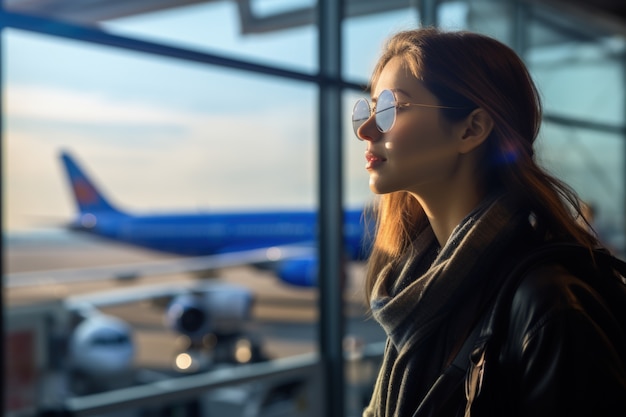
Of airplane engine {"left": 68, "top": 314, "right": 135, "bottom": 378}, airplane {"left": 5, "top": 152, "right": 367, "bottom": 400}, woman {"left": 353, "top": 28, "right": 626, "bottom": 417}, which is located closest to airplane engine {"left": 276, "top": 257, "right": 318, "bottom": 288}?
airplane {"left": 5, "top": 152, "right": 367, "bottom": 400}

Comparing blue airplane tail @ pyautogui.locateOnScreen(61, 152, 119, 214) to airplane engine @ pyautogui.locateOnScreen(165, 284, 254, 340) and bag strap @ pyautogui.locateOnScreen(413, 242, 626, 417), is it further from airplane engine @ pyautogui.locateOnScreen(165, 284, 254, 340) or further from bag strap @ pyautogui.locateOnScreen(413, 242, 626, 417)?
bag strap @ pyautogui.locateOnScreen(413, 242, 626, 417)

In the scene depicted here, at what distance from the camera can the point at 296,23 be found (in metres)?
3.80

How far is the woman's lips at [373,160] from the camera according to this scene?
841 millimetres

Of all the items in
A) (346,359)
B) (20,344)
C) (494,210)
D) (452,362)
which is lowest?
(346,359)

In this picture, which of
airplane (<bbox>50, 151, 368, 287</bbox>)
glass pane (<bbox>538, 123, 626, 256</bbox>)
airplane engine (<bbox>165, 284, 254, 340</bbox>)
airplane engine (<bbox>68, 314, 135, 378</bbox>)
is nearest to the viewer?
glass pane (<bbox>538, 123, 626, 256</bbox>)

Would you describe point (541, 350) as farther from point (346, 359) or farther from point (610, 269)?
point (346, 359)

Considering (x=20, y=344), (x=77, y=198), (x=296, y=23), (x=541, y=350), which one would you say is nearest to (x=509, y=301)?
(x=541, y=350)

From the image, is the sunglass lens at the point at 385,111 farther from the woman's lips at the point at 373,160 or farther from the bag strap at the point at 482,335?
the bag strap at the point at 482,335

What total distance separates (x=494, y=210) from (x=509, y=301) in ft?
0.41

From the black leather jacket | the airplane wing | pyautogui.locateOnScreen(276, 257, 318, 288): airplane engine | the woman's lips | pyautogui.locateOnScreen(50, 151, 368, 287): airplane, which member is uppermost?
the woman's lips

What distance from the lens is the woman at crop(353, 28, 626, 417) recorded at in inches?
25.4

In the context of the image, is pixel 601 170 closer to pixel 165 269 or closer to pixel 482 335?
pixel 165 269

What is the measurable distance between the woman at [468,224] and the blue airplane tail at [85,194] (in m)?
14.2

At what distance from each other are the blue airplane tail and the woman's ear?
46.8ft
